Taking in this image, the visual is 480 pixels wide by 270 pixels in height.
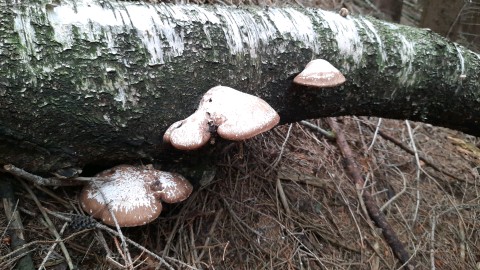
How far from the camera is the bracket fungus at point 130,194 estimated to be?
234 centimetres

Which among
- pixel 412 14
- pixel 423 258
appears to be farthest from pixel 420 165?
pixel 412 14

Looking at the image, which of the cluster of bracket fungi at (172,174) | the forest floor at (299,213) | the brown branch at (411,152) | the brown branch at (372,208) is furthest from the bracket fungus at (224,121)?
the brown branch at (411,152)

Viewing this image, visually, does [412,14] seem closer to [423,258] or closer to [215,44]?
[423,258]

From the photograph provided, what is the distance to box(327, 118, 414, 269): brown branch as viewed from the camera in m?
3.38

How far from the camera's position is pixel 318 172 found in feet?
12.4

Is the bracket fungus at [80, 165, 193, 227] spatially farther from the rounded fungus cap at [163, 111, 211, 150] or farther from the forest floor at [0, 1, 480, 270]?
the rounded fungus cap at [163, 111, 211, 150]

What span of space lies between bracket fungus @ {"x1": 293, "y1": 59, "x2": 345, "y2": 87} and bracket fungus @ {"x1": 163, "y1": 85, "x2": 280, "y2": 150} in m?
0.47

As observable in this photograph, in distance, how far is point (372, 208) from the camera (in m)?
3.62

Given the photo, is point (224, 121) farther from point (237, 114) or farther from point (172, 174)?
point (172, 174)

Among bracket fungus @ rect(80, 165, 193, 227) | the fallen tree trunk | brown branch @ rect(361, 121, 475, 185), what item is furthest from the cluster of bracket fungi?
brown branch @ rect(361, 121, 475, 185)

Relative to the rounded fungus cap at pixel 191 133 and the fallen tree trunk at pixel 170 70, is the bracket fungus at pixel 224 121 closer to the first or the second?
the rounded fungus cap at pixel 191 133

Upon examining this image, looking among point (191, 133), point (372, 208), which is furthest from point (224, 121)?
point (372, 208)

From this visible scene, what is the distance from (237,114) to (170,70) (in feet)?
1.73

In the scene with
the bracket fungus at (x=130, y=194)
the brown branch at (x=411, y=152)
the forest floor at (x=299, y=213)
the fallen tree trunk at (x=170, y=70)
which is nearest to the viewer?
the fallen tree trunk at (x=170, y=70)
